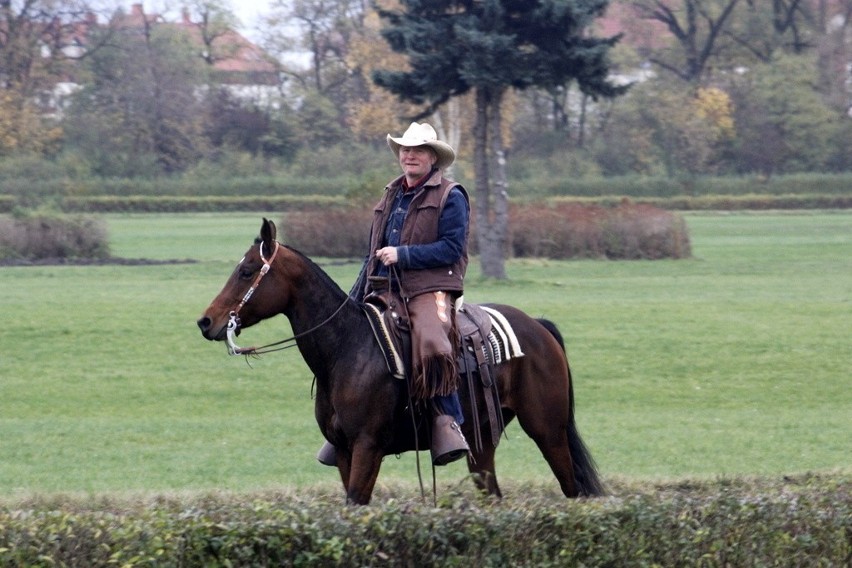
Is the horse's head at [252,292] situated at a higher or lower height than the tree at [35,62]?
lower

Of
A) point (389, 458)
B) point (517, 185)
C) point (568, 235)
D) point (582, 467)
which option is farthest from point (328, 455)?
point (517, 185)

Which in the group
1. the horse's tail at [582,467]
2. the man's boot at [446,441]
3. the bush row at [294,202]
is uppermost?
the man's boot at [446,441]

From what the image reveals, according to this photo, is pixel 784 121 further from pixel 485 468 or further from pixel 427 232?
pixel 427 232

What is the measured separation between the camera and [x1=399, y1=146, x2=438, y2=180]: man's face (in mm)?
7152

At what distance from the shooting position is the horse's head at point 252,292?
267 inches

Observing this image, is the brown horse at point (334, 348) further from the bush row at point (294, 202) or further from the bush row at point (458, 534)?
the bush row at point (294, 202)

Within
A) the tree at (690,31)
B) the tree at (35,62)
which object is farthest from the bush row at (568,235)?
the tree at (690,31)

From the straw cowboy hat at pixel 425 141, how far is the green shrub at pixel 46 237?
1032 inches

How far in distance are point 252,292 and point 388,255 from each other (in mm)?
758

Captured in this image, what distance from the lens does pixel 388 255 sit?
23.0 feet

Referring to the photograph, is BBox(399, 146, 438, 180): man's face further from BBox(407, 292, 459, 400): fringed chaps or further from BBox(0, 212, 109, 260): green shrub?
BBox(0, 212, 109, 260): green shrub

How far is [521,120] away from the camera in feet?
246

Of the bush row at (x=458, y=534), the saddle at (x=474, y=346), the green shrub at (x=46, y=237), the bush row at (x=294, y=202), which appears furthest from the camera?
the bush row at (x=294, y=202)

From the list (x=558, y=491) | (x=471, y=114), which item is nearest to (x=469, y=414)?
(x=558, y=491)
